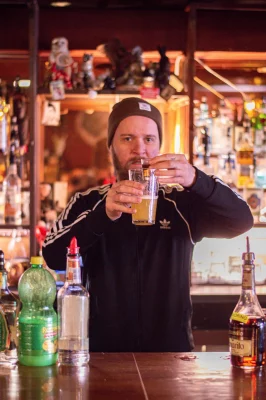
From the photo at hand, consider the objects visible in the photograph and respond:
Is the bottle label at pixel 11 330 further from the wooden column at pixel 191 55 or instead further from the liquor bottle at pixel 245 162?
the liquor bottle at pixel 245 162

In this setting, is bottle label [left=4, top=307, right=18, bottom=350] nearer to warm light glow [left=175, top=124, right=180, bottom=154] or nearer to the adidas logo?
the adidas logo

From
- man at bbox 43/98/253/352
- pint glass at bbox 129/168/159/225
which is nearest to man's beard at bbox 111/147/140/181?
man at bbox 43/98/253/352

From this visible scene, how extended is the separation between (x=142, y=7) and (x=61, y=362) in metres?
2.60

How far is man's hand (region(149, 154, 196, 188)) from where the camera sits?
189cm

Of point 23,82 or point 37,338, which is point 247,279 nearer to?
point 37,338

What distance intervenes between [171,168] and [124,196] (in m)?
0.16

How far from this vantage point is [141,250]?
7.66 ft

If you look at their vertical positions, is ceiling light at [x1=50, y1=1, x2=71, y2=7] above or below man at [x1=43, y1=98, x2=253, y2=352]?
above

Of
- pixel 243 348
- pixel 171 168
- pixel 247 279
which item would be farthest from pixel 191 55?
pixel 243 348

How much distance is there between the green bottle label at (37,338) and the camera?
163cm

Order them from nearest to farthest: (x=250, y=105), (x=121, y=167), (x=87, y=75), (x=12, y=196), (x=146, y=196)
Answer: (x=146, y=196) < (x=121, y=167) < (x=87, y=75) < (x=12, y=196) < (x=250, y=105)

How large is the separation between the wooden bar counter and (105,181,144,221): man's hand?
42 centimetres

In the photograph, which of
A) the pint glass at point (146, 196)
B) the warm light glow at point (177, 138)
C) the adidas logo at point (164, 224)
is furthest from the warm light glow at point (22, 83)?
the pint glass at point (146, 196)

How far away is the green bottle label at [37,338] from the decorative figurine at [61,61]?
2153mm
